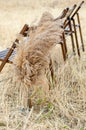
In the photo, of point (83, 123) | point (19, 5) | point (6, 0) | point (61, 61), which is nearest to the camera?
point (83, 123)

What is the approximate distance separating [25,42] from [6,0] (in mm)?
14888

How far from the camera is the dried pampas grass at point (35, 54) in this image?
9.41 ft

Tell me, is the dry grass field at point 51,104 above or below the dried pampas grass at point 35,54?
below

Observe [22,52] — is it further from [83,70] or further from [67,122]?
[83,70]

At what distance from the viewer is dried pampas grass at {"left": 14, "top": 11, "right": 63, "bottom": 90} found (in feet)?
9.41

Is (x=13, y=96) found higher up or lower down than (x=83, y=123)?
higher up

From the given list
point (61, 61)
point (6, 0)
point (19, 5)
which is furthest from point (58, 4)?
point (61, 61)

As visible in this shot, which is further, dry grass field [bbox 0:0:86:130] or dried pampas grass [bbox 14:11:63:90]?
dry grass field [bbox 0:0:86:130]

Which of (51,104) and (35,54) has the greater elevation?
(35,54)

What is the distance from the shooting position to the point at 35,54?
287 centimetres

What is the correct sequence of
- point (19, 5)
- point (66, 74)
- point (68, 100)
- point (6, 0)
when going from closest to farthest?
point (68, 100)
point (66, 74)
point (19, 5)
point (6, 0)

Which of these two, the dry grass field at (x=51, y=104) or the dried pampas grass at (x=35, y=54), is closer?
the dried pampas grass at (x=35, y=54)

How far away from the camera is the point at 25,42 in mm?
2947

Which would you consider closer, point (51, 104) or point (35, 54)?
point (35, 54)
